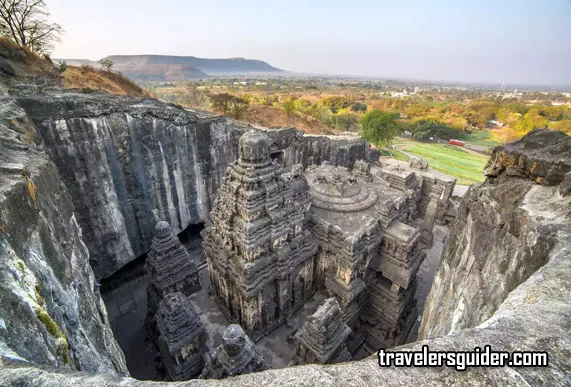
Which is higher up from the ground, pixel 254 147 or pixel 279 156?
pixel 254 147

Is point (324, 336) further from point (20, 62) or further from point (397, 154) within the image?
point (397, 154)

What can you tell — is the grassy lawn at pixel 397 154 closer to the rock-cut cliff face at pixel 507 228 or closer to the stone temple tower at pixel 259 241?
the stone temple tower at pixel 259 241

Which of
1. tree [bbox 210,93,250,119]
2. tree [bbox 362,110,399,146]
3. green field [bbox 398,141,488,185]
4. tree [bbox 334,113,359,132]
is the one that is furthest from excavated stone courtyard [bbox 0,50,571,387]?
tree [bbox 334,113,359,132]

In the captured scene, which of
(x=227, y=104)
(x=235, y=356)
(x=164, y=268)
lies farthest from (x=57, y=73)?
(x=235, y=356)

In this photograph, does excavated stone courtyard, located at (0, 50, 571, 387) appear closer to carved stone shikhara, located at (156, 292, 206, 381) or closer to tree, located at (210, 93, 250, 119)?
carved stone shikhara, located at (156, 292, 206, 381)

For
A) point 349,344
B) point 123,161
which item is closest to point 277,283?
point 349,344
